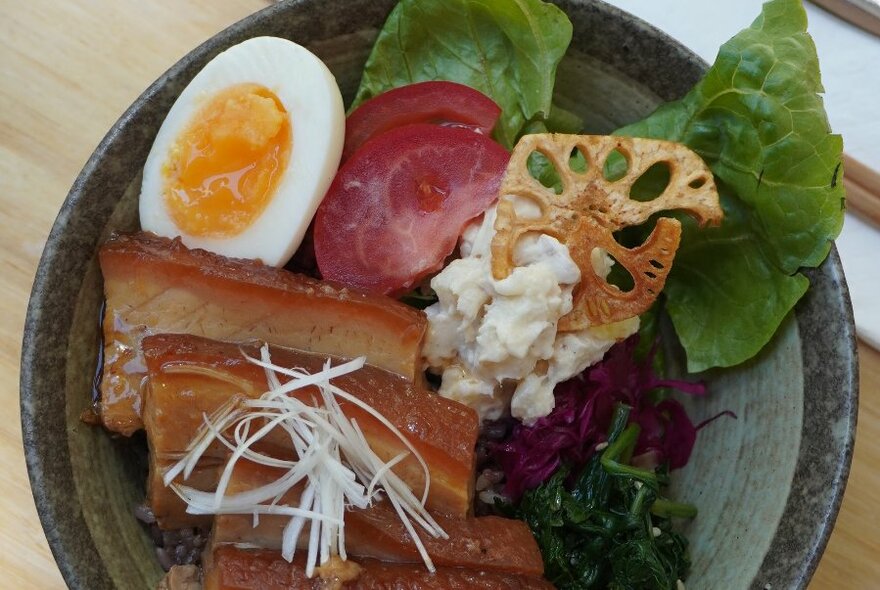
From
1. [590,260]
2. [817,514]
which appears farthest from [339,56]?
[817,514]

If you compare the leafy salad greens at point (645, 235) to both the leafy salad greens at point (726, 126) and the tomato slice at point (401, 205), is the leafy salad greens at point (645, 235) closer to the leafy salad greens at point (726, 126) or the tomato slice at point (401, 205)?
the leafy salad greens at point (726, 126)

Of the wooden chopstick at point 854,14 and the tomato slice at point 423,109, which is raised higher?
the wooden chopstick at point 854,14

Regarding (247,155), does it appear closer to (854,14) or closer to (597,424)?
(597,424)

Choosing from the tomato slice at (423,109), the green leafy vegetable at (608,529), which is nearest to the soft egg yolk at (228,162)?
the tomato slice at (423,109)

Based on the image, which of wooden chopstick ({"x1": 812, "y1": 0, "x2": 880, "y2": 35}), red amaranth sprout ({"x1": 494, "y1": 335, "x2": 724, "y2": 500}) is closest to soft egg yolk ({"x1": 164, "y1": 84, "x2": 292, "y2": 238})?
red amaranth sprout ({"x1": 494, "y1": 335, "x2": 724, "y2": 500})

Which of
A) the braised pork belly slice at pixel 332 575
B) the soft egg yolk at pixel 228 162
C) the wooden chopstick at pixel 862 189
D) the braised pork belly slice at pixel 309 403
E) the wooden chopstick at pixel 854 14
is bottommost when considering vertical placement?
the braised pork belly slice at pixel 332 575

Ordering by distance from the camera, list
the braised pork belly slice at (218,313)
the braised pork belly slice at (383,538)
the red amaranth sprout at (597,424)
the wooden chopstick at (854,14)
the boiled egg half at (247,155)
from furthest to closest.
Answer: the wooden chopstick at (854,14) → the red amaranth sprout at (597,424) → the boiled egg half at (247,155) → the braised pork belly slice at (218,313) → the braised pork belly slice at (383,538)

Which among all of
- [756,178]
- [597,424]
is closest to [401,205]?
[597,424]

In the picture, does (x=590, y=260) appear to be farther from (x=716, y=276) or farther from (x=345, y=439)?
(x=345, y=439)
